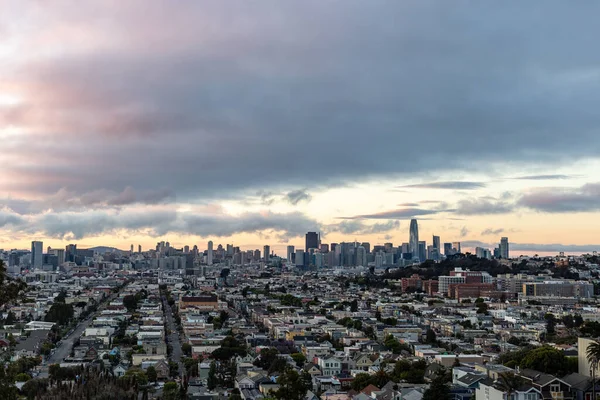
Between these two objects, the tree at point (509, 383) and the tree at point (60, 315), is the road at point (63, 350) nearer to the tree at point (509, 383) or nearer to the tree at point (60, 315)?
the tree at point (60, 315)

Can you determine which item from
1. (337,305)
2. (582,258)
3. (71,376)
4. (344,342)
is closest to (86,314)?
(337,305)

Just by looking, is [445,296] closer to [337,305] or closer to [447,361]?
[337,305]

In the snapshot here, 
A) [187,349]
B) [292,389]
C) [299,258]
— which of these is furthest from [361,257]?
[292,389]

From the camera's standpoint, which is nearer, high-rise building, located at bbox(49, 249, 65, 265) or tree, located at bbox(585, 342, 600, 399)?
tree, located at bbox(585, 342, 600, 399)

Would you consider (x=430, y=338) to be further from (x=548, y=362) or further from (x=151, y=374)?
(x=548, y=362)

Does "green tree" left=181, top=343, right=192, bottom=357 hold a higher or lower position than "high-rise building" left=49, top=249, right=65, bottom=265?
lower

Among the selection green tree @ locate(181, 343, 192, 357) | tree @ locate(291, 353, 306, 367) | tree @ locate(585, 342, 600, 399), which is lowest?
green tree @ locate(181, 343, 192, 357)

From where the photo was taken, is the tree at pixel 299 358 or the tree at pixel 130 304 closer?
the tree at pixel 299 358

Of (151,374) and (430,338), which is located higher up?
(430,338)

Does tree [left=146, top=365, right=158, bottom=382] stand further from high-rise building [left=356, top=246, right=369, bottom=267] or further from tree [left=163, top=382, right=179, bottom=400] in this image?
high-rise building [left=356, top=246, right=369, bottom=267]

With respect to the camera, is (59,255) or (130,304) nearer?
(130,304)

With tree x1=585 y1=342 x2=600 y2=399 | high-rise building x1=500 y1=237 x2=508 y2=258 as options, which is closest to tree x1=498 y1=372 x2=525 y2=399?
tree x1=585 y1=342 x2=600 y2=399

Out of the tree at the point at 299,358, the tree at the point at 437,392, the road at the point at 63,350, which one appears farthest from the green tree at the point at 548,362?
the road at the point at 63,350
